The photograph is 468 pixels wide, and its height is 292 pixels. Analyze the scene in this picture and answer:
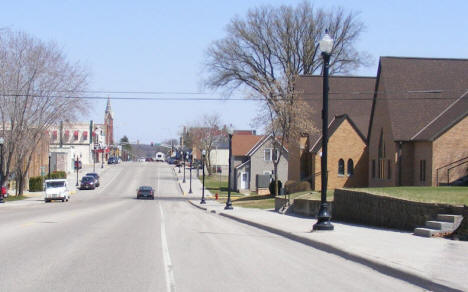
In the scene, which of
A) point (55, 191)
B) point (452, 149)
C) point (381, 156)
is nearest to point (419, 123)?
point (452, 149)

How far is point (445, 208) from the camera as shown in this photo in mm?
17750

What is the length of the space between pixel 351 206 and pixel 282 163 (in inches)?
2122

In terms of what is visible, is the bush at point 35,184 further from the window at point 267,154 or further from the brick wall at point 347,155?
the brick wall at point 347,155

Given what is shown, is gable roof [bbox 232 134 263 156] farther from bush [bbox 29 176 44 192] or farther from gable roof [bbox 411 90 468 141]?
gable roof [bbox 411 90 468 141]

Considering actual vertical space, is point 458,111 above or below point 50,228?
above

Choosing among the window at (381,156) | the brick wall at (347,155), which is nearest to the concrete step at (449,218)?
the window at (381,156)

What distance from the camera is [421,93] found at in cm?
4112

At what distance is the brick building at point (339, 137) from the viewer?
5125cm

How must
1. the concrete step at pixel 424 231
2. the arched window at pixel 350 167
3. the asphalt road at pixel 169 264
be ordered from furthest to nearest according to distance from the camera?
1. the arched window at pixel 350 167
2. the concrete step at pixel 424 231
3. the asphalt road at pixel 169 264

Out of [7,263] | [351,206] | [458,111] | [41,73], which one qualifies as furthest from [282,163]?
[7,263]

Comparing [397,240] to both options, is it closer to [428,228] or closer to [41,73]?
[428,228]

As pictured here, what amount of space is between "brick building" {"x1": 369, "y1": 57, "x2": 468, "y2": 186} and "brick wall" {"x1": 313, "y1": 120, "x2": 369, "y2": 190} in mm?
4414

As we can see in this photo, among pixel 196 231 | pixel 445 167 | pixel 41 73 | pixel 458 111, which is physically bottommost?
pixel 196 231

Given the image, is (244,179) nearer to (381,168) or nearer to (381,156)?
(381,168)
